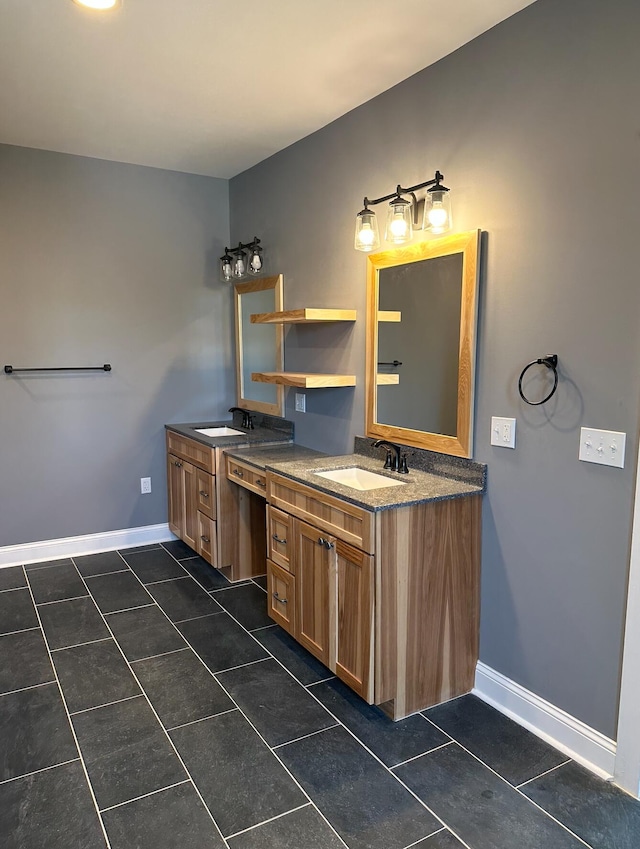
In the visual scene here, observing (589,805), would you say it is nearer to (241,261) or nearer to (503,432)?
(503,432)

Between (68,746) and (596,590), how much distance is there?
1.87 meters

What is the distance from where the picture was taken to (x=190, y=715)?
2221mm

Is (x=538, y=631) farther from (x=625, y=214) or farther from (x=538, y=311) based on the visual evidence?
(x=625, y=214)

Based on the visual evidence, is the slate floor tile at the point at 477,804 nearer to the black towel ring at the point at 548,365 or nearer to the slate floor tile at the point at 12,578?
the black towel ring at the point at 548,365

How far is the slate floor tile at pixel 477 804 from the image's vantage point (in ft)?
5.45

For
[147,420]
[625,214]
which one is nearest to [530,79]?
[625,214]

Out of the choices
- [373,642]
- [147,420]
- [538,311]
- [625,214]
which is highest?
[625,214]

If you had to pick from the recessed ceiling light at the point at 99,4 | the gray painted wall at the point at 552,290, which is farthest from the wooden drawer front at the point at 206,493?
the recessed ceiling light at the point at 99,4

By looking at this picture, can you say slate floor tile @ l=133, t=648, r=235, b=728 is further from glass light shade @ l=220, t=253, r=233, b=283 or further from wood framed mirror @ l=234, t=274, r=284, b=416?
glass light shade @ l=220, t=253, r=233, b=283

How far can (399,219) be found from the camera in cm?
242

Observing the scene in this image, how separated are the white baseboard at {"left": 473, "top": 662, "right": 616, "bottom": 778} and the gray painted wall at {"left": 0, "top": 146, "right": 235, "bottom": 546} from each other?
8.51 feet

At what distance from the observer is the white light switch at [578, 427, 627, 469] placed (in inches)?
71.1

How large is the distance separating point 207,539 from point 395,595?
5.53ft

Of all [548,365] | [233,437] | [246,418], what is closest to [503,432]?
[548,365]
